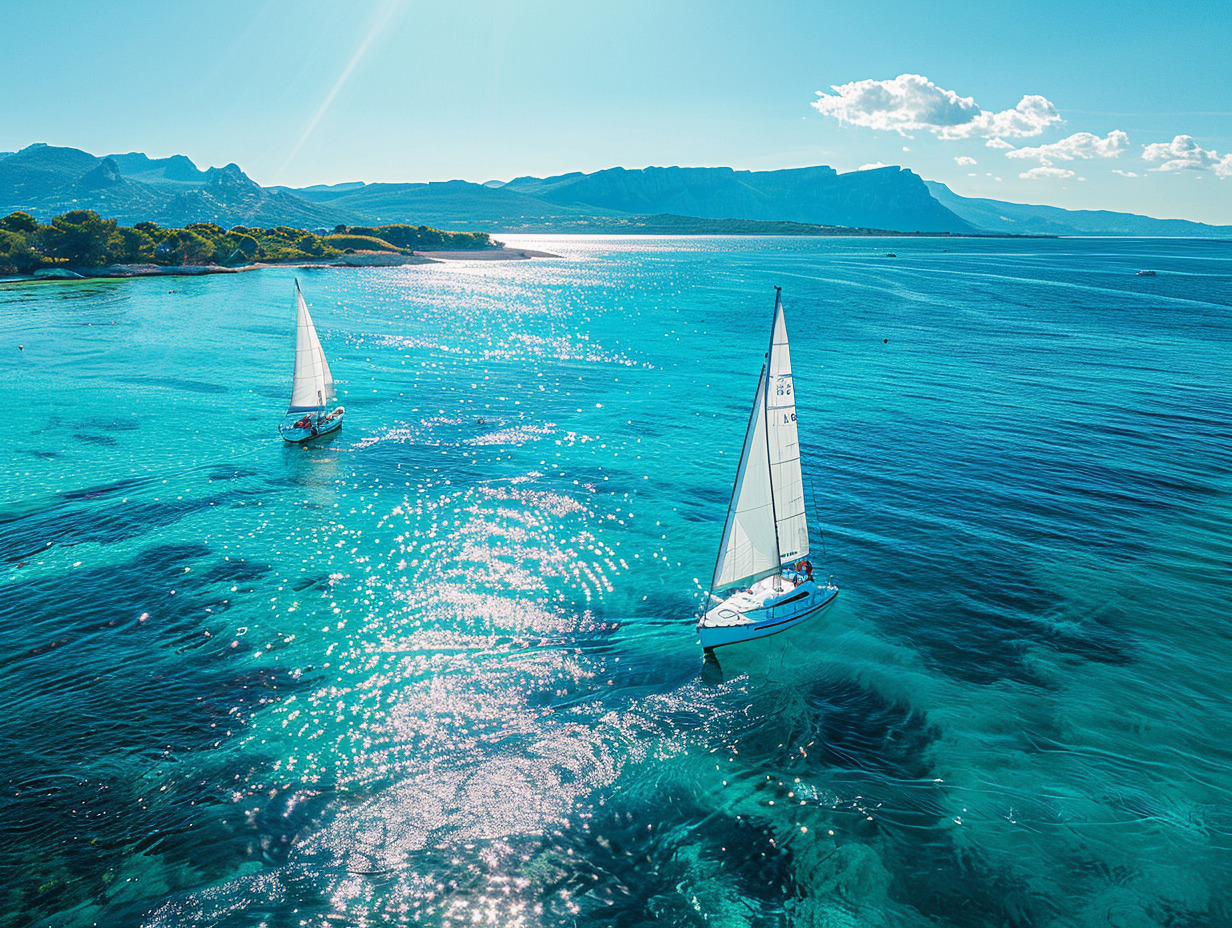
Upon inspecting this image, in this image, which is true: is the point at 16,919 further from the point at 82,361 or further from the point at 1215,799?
the point at 82,361

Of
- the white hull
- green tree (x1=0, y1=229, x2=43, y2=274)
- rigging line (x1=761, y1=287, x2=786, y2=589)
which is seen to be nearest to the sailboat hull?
the white hull

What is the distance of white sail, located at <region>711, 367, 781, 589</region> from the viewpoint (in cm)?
3190

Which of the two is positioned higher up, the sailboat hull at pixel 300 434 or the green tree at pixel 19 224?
the green tree at pixel 19 224

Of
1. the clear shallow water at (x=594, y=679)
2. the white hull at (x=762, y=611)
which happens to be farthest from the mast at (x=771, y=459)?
the clear shallow water at (x=594, y=679)

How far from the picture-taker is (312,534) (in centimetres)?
4575

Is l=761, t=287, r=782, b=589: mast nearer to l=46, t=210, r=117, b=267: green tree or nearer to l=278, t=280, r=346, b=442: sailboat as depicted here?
l=278, t=280, r=346, b=442: sailboat

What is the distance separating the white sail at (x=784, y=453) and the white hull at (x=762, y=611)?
1963 millimetres

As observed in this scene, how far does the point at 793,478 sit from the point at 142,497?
5027 cm

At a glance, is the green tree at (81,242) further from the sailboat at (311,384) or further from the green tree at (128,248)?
the sailboat at (311,384)

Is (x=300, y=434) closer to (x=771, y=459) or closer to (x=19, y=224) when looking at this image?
(x=771, y=459)

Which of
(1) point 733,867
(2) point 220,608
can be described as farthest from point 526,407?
(1) point 733,867

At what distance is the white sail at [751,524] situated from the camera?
3190 cm

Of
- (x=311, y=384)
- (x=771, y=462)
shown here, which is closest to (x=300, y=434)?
(x=311, y=384)

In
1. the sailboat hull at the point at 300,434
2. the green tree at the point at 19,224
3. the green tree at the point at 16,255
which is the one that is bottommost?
the sailboat hull at the point at 300,434
